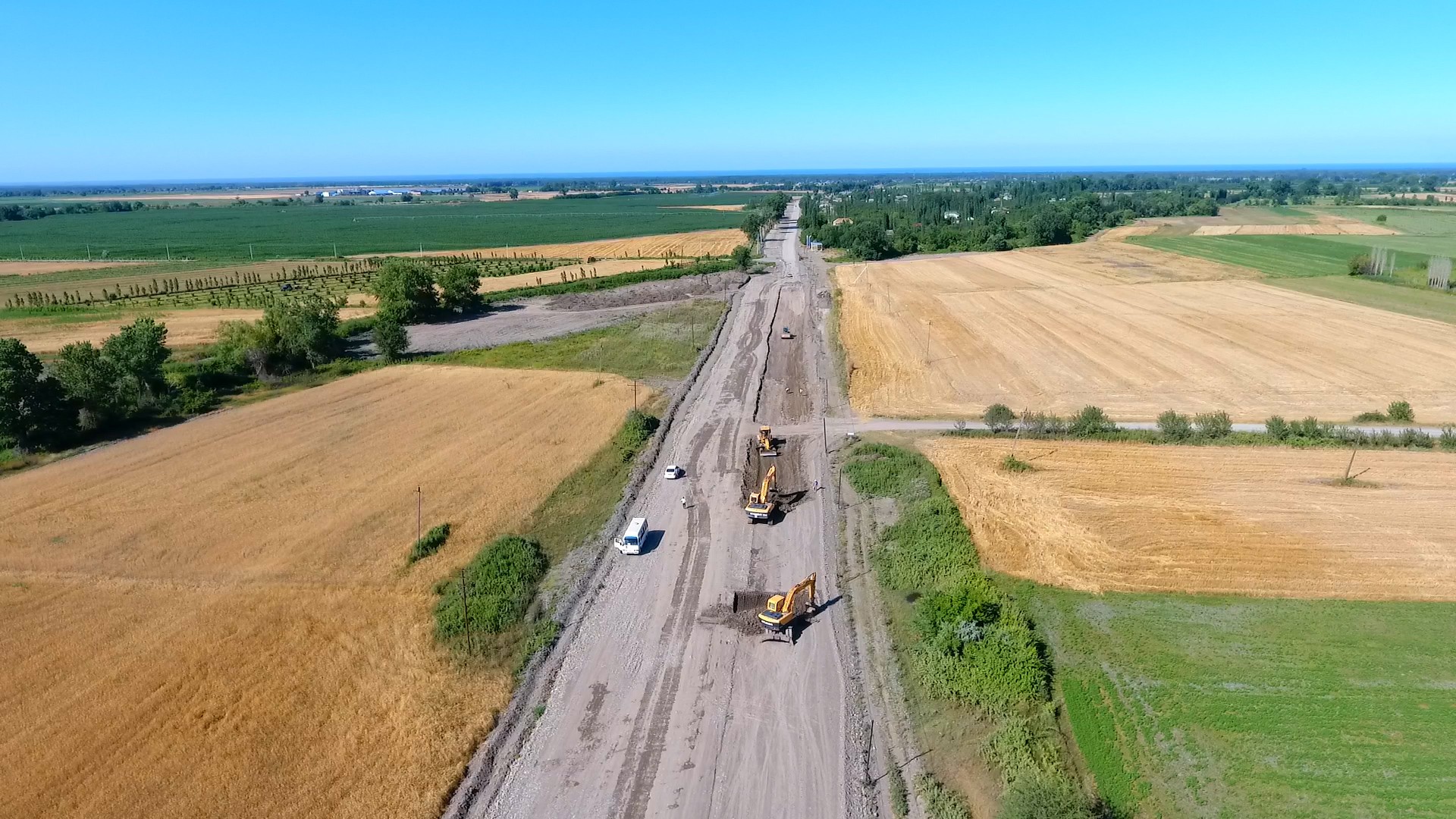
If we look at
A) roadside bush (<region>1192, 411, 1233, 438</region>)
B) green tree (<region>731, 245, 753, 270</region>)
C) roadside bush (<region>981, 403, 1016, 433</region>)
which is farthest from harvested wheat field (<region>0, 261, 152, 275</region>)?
roadside bush (<region>1192, 411, 1233, 438</region>)

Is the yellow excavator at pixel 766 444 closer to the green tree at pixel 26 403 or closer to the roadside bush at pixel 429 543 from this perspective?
the roadside bush at pixel 429 543

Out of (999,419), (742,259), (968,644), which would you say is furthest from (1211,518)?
(742,259)

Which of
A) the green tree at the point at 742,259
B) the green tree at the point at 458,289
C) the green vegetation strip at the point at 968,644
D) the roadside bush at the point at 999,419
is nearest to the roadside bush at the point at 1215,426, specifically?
the roadside bush at the point at 999,419

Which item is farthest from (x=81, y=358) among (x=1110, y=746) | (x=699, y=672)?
(x=1110, y=746)

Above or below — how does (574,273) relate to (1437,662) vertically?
above

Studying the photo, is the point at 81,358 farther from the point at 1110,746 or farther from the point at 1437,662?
the point at 1437,662

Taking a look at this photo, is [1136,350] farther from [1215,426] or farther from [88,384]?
[88,384]

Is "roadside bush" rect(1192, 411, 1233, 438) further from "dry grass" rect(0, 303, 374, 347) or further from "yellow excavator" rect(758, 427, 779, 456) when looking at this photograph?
"dry grass" rect(0, 303, 374, 347)
